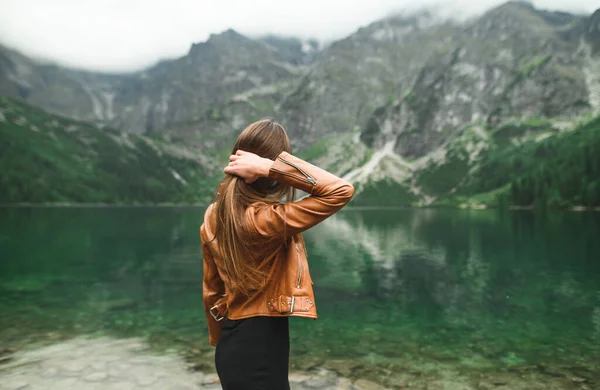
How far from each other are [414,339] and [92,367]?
1152cm

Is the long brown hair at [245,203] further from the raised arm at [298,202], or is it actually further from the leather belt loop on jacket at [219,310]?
the leather belt loop on jacket at [219,310]

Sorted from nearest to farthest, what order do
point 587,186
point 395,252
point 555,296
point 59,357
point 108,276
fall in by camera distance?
1. point 59,357
2. point 555,296
3. point 108,276
4. point 395,252
5. point 587,186

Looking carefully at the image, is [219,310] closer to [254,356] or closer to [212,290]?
[212,290]

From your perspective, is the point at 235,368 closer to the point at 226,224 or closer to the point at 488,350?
the point at 226,224

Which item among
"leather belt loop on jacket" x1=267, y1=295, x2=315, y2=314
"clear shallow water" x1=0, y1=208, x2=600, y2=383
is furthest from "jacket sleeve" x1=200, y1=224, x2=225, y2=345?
"clear shallow water" x1=0, y1=208, x2=600, y2=383

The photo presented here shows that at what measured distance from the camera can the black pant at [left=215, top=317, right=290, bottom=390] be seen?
4305mm

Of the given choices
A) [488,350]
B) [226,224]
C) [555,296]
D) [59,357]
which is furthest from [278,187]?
[555,296]

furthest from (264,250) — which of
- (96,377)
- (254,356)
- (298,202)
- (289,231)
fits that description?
(96,377)

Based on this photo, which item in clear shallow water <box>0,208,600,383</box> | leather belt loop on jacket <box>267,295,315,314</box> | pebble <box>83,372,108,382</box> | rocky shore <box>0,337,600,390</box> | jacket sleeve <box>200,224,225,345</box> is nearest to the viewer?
leather belt loop on jacket <box>267,295,315,314</box>

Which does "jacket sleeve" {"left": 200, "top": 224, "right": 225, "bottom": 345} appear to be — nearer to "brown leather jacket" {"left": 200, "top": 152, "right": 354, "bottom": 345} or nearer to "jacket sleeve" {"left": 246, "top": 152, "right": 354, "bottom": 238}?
"brown leather jacket" {"left": 200, "top": 152, "right": 354, "bottom": 345}

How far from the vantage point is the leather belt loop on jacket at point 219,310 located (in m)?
5.01

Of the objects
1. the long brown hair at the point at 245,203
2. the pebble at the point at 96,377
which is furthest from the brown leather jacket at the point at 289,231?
the pebble at the point at 96,377

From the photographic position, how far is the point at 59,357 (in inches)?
550

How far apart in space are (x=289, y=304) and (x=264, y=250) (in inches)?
22.9
